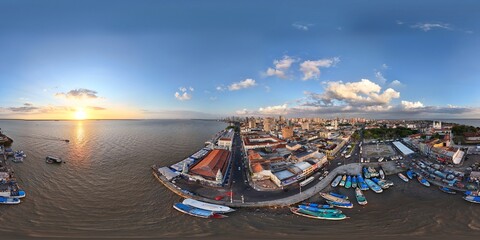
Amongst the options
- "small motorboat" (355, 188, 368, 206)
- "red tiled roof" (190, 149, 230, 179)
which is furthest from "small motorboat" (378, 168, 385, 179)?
"red tiled roof" (190, 149, 230, 179)

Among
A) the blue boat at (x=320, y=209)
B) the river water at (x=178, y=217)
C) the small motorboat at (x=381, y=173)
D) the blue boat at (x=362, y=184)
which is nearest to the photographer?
the river water at (x=178, y=217)

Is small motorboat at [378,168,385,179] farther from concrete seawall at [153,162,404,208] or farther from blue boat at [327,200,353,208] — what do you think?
blue boat at [327,200,353,208]

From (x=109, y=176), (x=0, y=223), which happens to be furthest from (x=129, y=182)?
(x=0, y=223)

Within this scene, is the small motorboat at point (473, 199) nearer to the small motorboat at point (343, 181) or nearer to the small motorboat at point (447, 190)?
the small motorboat at point (447, 190)

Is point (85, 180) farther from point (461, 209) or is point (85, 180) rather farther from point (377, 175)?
point (461, 209)

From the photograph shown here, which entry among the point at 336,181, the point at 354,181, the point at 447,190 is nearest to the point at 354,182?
the point at 354,181

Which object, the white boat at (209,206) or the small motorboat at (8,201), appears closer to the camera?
the white boat at (209,206)

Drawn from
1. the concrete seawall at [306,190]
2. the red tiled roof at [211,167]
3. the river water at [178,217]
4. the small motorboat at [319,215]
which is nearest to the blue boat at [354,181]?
the river water at [178,217]

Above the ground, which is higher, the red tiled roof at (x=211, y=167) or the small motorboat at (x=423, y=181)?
the red tiled roof at (x=211, y=167)

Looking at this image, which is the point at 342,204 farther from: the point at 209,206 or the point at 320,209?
the point at 209,206
